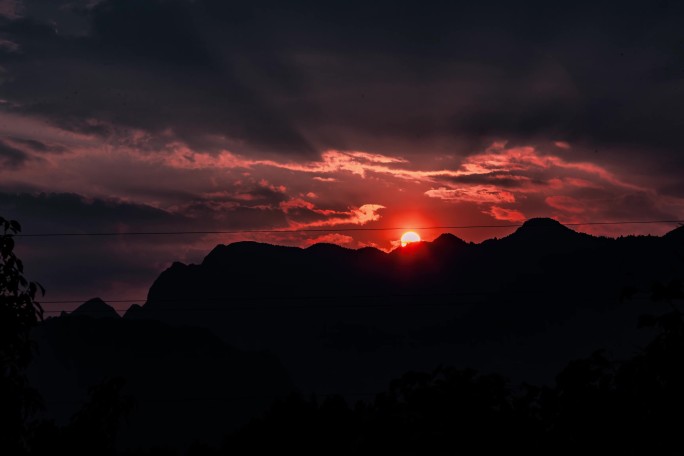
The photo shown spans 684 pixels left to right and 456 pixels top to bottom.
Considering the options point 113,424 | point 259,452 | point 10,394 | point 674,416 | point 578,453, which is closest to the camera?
point 674,416

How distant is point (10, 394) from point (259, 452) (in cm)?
5236

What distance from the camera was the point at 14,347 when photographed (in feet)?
35.3

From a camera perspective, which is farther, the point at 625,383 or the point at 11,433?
the point at 11,433

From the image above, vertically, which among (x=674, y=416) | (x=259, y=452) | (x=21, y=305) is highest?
(x=21, y=305)

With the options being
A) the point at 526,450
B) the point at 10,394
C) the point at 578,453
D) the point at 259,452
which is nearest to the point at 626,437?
the point at 578,453

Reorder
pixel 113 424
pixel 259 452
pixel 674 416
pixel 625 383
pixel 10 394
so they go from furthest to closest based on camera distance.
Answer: pixel 259 452, pixel 113 424, pixel 10 394, pixel 625 383, pixel 674 416

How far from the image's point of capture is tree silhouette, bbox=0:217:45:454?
35.1 feet

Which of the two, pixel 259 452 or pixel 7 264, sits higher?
pixel 7 264

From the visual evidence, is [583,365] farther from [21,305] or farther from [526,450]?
[21,305]

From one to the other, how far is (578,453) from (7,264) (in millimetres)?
8257

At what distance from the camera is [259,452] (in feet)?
199

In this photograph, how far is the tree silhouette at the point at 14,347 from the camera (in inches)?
421

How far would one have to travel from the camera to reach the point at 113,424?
1791 cm

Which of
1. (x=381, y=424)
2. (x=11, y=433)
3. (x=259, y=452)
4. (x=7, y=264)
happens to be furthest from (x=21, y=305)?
(x=259, y=452)
